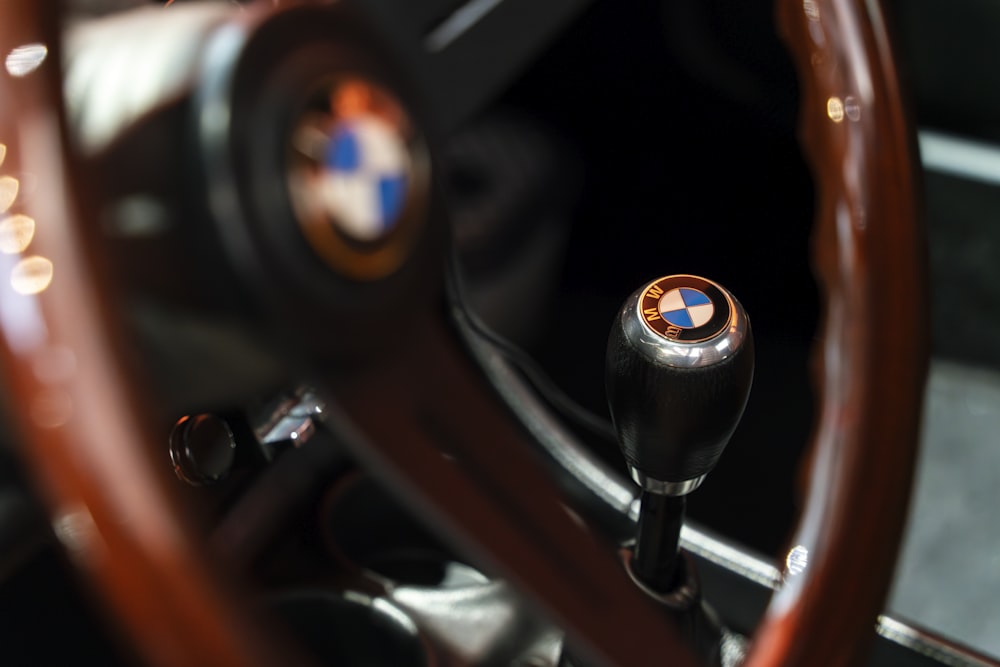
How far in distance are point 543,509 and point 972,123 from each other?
3.55 feet

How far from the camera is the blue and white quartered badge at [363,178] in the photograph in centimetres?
36

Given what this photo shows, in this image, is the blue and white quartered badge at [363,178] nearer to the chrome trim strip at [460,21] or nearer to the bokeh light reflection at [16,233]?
the bokeh light reflection at [16,233]

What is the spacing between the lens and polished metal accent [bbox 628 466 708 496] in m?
0.56

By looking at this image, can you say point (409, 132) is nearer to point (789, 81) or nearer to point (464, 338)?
point (464, 338)

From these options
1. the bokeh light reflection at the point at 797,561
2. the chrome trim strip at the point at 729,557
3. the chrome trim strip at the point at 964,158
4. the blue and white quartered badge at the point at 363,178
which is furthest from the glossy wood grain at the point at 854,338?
the chrome trim strip at the point at 964,158

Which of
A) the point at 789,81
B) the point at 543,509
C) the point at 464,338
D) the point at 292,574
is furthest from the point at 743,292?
the point at 543,509

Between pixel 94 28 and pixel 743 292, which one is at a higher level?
pixel 94 28

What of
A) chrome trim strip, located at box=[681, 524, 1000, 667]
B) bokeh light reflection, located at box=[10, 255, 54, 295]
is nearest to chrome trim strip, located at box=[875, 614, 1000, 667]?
chrome trim strip, located at box=[681, 524, 1000, 667]

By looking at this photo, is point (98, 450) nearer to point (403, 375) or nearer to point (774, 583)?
point (403, 375)

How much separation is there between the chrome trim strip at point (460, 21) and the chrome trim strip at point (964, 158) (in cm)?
61

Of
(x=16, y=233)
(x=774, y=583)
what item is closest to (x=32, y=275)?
(x=16, y=233)

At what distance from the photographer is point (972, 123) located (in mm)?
1291

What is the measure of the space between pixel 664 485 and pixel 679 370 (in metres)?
0.09

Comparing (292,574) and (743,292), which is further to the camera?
(743,292)
